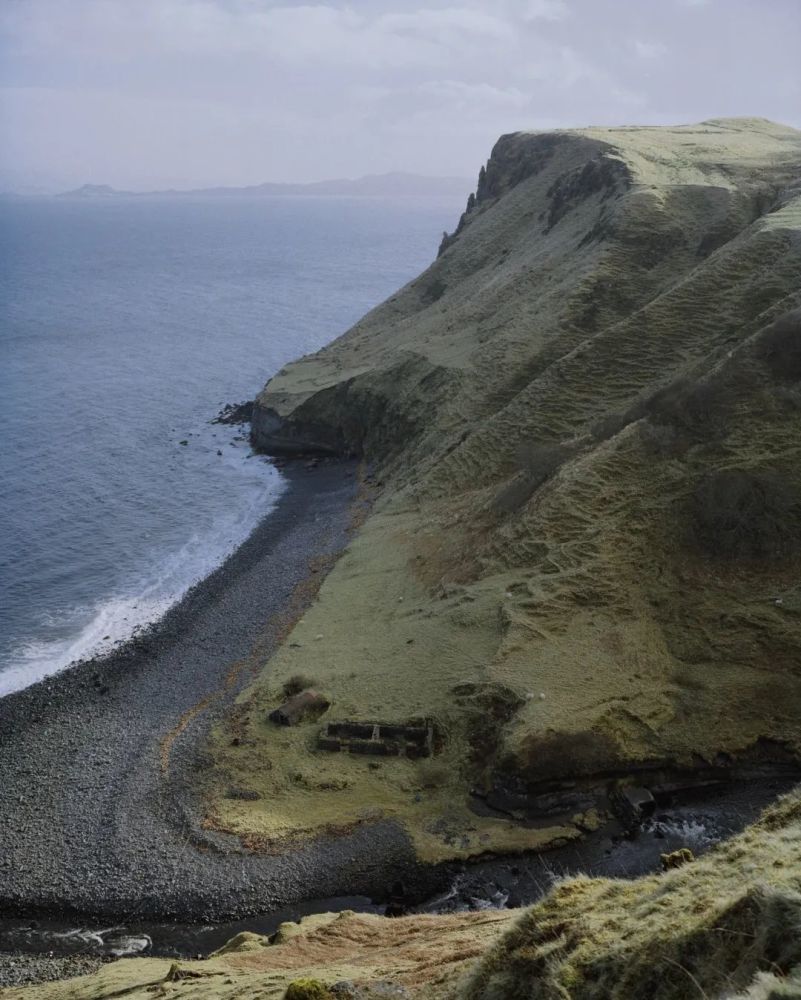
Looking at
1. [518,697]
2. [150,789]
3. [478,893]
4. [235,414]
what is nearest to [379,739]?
[518,697]

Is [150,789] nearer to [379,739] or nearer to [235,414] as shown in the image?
[379,739]

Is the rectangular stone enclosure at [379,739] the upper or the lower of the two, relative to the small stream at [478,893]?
upper

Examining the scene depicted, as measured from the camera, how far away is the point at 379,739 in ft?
111

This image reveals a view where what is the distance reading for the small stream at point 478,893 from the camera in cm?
2756

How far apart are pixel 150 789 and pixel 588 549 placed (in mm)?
19516

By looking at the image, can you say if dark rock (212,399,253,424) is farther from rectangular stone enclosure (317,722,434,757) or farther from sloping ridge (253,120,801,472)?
rectangular stone enclosure (317,722,434,757)

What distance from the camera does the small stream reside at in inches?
1085

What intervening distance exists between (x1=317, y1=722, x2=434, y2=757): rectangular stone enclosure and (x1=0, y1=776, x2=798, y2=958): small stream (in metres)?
5.49

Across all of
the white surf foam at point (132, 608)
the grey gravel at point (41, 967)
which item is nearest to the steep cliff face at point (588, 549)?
the grey gravel at point (41, 967)

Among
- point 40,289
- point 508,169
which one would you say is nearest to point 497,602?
point 508,169

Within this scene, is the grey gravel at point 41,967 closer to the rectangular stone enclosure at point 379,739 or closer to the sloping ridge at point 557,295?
the rectangular stone enclosure at point 379,739

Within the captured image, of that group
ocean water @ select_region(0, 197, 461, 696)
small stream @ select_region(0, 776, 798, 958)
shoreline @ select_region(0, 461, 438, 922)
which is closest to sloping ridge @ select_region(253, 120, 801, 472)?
ocean water @ select_region(0, 197, 461, 696)

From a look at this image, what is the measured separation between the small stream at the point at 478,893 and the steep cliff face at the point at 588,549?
38.8 inches

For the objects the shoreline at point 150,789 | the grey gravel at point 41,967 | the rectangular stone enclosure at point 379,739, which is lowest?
the grey gravel at point 41,967
